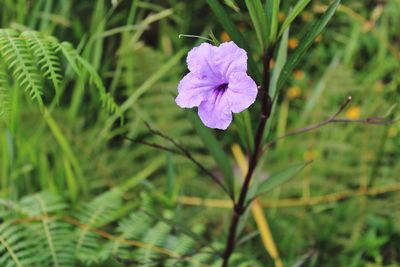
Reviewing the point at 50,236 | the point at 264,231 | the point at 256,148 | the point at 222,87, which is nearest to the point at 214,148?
the point at 256,148

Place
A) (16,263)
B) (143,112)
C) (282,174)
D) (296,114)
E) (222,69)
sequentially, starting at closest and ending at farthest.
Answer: (222,69)
(282,174)
(16,263)
(143,112)
(296,114)

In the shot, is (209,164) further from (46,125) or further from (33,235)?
(33,235)

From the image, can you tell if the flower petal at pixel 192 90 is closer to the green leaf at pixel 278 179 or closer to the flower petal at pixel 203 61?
the flower petal at pixel 203 61

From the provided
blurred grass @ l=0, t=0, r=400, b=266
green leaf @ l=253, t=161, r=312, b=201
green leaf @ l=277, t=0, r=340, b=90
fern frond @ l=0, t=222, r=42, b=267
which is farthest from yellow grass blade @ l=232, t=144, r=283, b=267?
green leaf @ l=277, t=0, r=340, b=90

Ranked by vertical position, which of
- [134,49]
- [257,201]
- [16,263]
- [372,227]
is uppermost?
[134,49]

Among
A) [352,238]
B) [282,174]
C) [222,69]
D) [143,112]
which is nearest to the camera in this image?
[222,69]

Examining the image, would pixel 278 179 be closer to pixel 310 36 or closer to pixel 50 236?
pixel 310 36

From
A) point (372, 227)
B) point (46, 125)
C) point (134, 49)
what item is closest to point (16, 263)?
point (46, 125)

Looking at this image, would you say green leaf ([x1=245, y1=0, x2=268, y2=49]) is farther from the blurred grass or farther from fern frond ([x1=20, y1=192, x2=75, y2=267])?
fern frond ([x1=20, y1=192, x2=75, y2=267])
